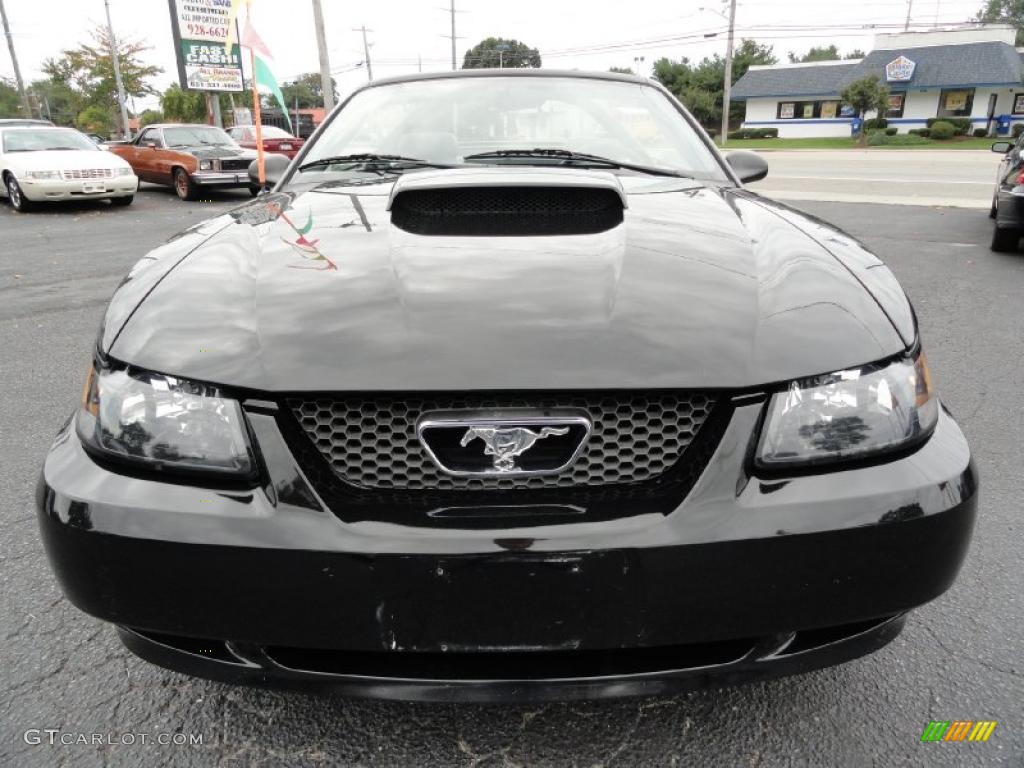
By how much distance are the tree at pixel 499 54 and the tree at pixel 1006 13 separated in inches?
2235

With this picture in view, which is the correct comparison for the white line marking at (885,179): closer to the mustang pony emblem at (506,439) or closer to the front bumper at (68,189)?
the front bumper at (68,189)

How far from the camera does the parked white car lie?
12.5m

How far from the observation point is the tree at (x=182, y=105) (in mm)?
42625

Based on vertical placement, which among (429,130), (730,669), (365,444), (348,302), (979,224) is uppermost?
(429,130)

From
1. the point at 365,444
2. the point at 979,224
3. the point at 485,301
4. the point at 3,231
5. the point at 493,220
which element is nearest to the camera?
the point at 365,444

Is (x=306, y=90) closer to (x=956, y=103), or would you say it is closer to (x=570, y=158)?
(x=956, y=103)

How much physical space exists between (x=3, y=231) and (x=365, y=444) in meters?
11.9

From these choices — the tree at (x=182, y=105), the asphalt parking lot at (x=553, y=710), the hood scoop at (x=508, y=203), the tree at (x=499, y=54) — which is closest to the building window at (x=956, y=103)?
the tree at (x=499, y=54)

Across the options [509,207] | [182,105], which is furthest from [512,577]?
[182,105]

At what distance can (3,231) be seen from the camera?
1073 centimetres

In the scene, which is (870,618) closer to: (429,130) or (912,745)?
(912,745)

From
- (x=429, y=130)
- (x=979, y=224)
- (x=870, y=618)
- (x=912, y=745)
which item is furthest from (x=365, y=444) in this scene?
(x=979, y=224)

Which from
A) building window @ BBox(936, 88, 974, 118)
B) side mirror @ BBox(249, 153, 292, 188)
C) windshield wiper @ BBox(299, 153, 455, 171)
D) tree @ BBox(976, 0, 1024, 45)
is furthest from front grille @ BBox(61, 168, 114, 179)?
tree @ BBox(976, 0, 1024, 45)

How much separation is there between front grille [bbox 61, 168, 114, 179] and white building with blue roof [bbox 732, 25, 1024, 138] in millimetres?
55819
